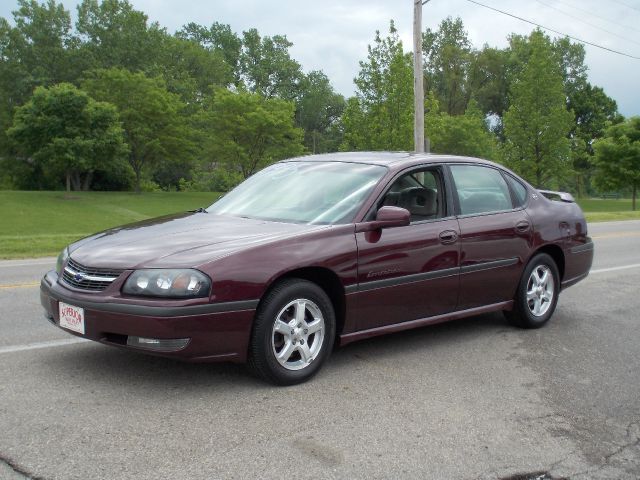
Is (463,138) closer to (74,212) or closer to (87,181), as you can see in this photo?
(87,181)

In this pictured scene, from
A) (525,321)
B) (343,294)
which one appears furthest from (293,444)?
(525,321)

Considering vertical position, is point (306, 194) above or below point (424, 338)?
above

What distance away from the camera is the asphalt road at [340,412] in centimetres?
338

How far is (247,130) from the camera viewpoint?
150 feet

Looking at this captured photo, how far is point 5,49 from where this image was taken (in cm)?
6319

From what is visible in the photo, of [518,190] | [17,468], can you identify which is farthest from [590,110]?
[17,468]

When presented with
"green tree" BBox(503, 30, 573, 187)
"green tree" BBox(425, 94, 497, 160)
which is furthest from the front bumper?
"green tree" BBox(425, 94, 497, 160)

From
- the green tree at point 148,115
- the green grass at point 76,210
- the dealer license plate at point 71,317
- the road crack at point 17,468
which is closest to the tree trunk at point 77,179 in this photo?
the green grass at point 76,210

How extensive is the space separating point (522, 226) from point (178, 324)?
138 inches

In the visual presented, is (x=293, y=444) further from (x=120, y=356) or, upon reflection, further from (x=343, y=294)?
(x=120, y=356)

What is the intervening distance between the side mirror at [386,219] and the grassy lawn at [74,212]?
9.89 meters

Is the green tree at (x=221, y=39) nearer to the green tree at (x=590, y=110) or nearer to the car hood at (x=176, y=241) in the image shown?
the green tree at (x=590, y=110)

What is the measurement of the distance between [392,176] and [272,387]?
192cm

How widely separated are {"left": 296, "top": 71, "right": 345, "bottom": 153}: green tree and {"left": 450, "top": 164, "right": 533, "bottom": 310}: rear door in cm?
7968
